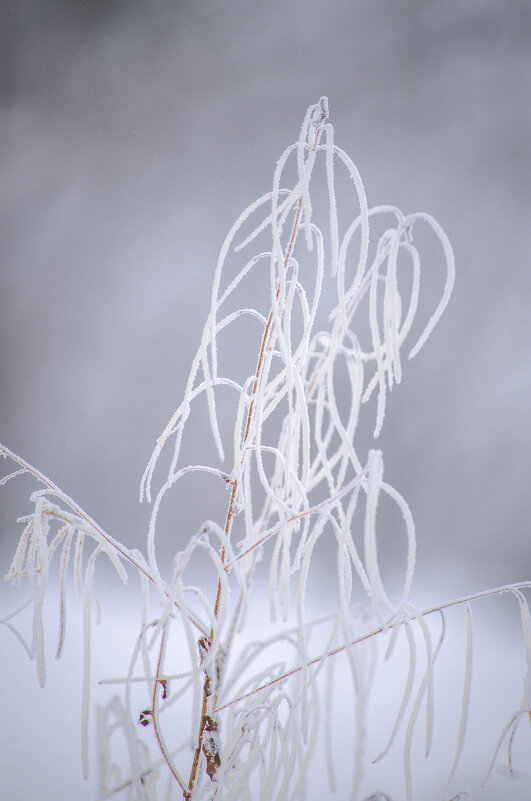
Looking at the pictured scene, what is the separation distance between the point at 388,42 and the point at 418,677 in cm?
104

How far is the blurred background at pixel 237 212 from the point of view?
3.60ft

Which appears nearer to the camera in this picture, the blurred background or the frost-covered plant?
the frost-covered plant

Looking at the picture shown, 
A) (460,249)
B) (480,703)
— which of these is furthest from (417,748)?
(460,249)

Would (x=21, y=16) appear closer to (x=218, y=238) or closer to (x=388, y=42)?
(x=218, y=238)

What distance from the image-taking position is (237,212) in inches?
45.9

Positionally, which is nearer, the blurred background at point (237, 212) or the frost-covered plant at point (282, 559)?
the frost-covered plant at point (282, 559)

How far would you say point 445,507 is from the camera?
1159 millimetres

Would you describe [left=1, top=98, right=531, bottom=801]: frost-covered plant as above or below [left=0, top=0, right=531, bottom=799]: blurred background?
below

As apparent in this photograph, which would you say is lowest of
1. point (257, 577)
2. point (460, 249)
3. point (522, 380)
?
point (257, 577)

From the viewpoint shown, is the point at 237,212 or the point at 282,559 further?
the point at 237,212

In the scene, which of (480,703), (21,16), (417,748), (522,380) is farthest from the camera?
(522,380)

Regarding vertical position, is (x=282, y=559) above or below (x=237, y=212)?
below

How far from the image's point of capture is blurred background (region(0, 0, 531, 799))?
1.10 meters

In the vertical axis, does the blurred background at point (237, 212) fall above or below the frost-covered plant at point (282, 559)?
above
